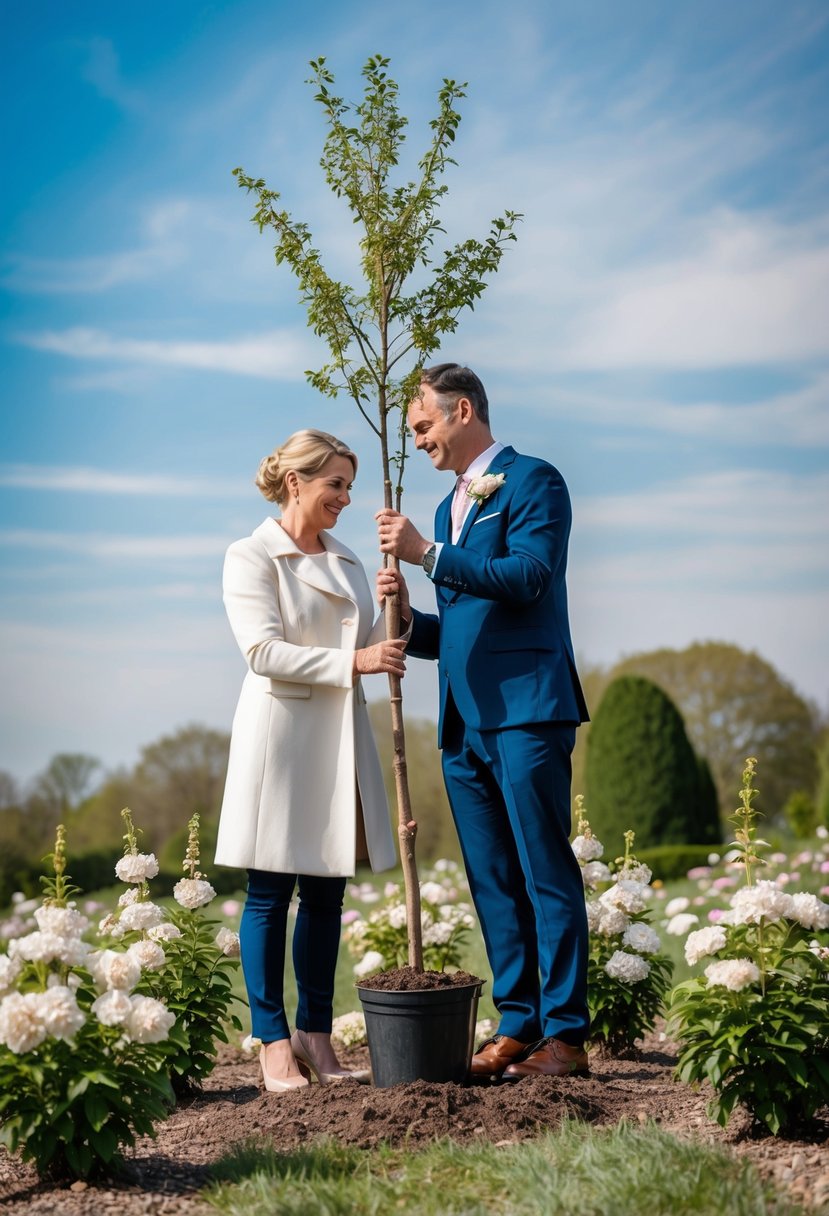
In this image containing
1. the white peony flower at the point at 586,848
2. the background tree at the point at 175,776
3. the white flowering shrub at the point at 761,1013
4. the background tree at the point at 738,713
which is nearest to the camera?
the white flowering shrub at the point at 761,1013

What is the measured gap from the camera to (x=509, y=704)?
419cm

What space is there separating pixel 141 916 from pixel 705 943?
212cm

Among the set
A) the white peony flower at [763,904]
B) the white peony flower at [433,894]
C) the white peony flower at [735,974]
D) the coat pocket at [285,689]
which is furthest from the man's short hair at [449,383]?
the white peony flower at [433,894]

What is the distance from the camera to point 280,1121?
371 cm

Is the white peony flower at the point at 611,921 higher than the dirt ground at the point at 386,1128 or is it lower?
higher

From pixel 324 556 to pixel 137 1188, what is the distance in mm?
2292

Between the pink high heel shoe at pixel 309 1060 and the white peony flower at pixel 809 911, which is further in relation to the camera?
the pink high heel shoe at pixel 309 1060

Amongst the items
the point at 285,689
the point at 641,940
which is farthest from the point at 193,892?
the point at 641,940

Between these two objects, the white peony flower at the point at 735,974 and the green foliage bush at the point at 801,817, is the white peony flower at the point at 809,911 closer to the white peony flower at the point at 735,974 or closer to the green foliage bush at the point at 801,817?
the white peony flower at the point at 735,974

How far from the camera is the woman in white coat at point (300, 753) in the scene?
4.24 m

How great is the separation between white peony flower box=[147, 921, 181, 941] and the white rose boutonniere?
6.89 feet

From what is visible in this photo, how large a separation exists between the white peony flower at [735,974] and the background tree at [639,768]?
10861 millimetres

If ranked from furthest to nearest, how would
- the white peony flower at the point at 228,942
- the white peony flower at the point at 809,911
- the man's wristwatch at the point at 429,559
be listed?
the white peony flower at the point at 228,942
the man's wristwatch at the point at 429,559
the white peony flower at the point at 809,911

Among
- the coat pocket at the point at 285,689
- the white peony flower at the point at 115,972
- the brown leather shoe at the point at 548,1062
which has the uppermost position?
the coat pocket at the point at 285,689
